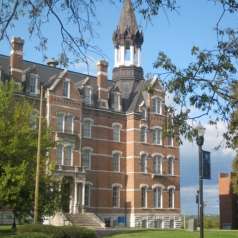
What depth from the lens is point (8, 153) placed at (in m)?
33.9

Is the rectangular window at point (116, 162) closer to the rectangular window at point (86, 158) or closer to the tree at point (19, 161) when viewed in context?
the rectangular window at point (86, 158)

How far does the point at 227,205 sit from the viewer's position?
2512 inches

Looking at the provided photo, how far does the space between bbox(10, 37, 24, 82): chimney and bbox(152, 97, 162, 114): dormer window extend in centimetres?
1579

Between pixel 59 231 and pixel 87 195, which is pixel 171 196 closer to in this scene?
pixel 87 195

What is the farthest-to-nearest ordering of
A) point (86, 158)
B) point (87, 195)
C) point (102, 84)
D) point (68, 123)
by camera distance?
1. point (102, 84)
2. point (86, 158)
3. point (87, 195)
4. point (68, 123)

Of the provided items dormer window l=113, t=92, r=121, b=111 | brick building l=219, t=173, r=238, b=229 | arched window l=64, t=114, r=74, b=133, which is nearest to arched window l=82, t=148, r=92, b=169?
arched window l=64, t=114, r=74, b=133

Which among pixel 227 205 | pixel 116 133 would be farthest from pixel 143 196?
pixel 227 205

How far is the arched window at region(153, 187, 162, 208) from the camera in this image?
5656 centimetres

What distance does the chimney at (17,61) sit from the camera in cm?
4803

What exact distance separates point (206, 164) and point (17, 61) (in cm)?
3373

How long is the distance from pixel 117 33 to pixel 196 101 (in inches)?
1949

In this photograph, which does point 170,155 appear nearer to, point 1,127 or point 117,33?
point 117,33

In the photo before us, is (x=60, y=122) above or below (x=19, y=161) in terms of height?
above

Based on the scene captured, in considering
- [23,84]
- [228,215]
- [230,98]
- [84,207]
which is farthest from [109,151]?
[230,98]
